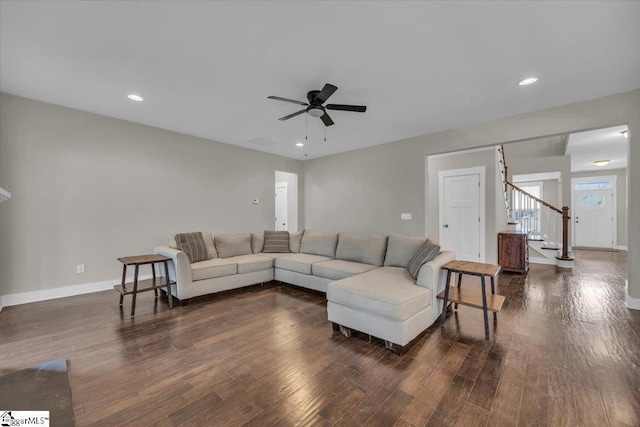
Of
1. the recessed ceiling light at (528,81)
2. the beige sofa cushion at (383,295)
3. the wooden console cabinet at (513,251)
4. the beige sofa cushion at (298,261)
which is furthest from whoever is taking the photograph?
the wooden console cabinet at (513,251)

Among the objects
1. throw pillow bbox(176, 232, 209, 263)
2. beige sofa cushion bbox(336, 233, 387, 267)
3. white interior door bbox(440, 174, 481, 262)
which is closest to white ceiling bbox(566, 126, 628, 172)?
white interior door bbox(440, 174, 481, 262)

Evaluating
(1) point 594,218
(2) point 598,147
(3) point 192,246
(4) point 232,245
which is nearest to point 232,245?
(4) point 232,245

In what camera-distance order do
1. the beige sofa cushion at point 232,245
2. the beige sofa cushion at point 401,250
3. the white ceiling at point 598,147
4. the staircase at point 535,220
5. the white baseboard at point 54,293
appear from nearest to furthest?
the white baseboard at point 54,293 < the beige sofa cushion at point 401,250 < the beige sofa cushion at point 232,245 < the white ceiling at point 598,147 < the staircase at point 535,220

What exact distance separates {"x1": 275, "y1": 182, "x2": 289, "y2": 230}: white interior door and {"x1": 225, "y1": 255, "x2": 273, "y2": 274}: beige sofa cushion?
8.96 ft

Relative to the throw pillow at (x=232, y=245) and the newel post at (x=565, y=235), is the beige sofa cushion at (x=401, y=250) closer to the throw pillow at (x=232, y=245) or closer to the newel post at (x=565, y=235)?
the throw pillow at (x=232, y=245)

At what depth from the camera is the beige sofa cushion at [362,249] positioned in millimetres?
3859

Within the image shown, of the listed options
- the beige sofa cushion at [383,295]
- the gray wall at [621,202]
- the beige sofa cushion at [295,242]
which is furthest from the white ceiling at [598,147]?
the beige sofa cushion at [295,242]

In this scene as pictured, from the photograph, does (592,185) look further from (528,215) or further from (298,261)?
(298,261)

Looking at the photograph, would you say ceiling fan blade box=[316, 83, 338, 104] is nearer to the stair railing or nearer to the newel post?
the stair railing

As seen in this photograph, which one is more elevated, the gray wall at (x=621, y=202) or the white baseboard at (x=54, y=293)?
the gray wall at (x=621, y=202)

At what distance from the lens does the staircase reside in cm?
617

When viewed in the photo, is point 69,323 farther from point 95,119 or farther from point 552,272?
point 552,272

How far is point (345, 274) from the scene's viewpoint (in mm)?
3576

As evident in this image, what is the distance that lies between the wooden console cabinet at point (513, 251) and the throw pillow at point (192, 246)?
5.82 meters
